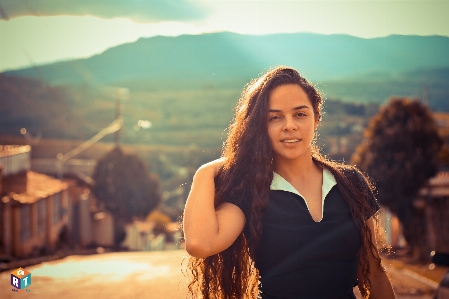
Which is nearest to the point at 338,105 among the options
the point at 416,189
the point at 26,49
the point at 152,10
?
the point at 416,189

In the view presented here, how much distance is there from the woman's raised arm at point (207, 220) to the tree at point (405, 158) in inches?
509

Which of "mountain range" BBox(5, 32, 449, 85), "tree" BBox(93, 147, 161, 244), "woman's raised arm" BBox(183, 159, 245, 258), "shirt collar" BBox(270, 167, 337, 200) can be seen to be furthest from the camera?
"tree" BBox(93, 147, 161, 244)

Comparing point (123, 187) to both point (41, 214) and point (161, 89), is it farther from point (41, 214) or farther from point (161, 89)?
point (161, 89)

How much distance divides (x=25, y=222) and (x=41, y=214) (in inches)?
78.8

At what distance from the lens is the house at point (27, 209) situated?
18375 millimetres

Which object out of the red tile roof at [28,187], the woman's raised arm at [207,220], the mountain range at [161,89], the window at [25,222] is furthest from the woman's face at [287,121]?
the window at [25,222]

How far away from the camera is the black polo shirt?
228 cm

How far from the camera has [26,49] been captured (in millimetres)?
11469

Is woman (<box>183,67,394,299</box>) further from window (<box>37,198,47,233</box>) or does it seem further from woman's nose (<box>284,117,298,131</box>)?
window (<box>37,198,47,233</box>)

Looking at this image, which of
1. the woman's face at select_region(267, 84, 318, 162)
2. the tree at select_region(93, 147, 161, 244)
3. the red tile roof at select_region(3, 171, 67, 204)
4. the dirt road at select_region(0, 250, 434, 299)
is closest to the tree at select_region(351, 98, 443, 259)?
the dirt road at select_region(0, 250, 434, 299)

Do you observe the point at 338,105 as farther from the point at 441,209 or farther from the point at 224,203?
the point at 224,203

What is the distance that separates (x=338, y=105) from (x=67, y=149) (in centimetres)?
2049

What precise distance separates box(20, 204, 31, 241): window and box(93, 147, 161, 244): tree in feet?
42.2

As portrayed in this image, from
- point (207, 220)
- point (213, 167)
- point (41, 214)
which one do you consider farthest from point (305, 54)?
point (207, 220)
